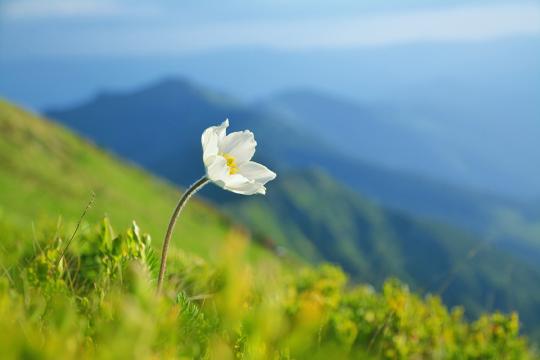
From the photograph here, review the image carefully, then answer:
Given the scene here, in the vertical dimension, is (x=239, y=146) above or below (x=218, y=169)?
above

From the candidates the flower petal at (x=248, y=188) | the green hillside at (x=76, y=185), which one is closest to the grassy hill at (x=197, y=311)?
the flower petal at (x=248, y=188)

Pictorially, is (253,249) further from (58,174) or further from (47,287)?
(47,287)

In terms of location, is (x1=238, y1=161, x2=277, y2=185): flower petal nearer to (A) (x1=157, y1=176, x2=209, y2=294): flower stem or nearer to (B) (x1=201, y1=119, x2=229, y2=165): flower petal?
(B) (x1=201, y1=119, x2=229, y2=165): flower petal

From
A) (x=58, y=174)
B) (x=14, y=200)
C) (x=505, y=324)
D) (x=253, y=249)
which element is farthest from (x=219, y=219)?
(x=505, y=324)

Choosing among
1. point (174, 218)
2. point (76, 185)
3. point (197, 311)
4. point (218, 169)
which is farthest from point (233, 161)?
point (76, 185)

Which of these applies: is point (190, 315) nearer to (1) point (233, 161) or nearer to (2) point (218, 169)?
(2) point (218, 169)

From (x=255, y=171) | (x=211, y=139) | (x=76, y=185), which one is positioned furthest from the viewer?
(x=76, y=185)
